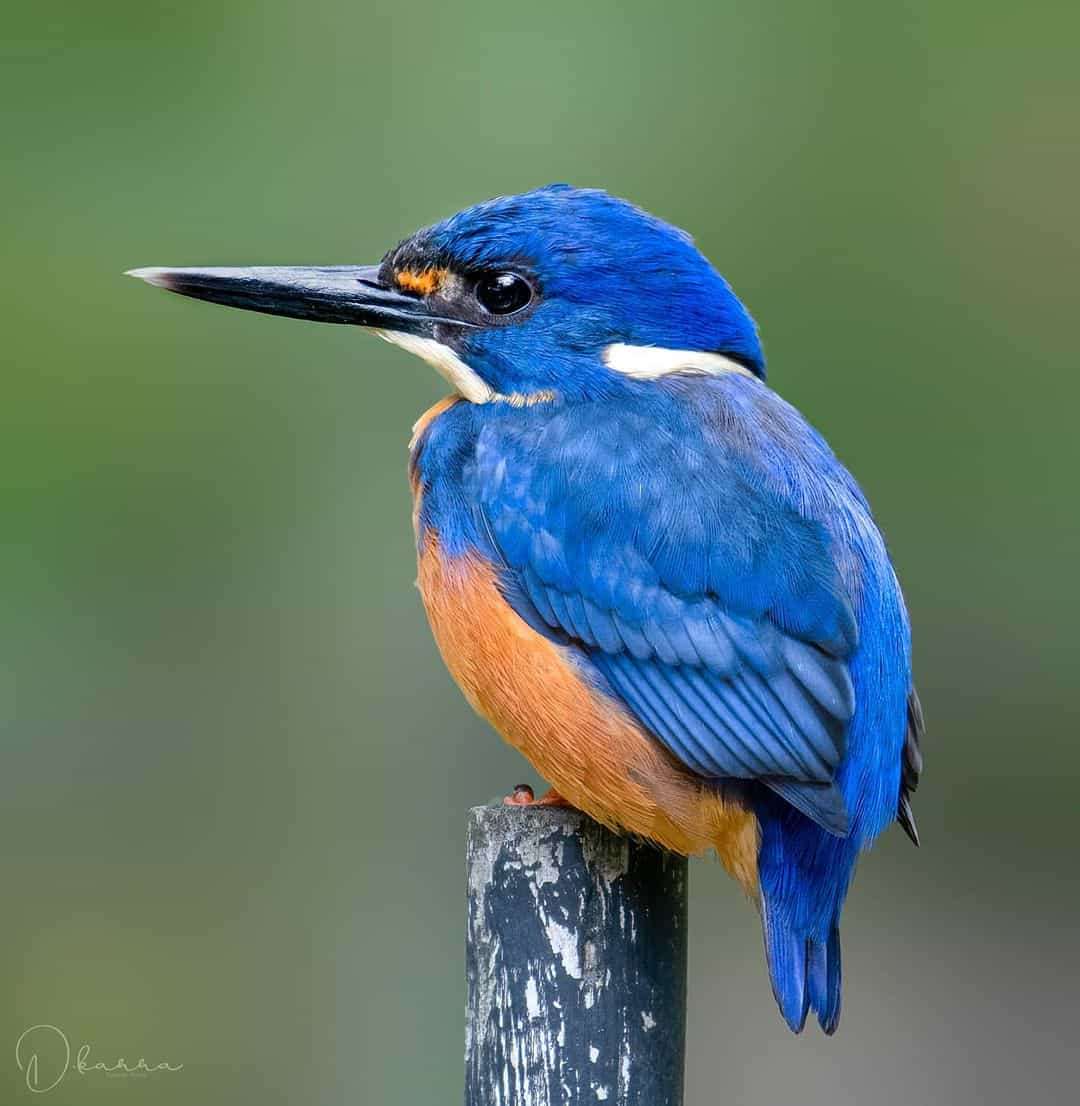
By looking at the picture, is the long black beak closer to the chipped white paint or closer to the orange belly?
the orange belly

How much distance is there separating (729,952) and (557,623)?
2.57m

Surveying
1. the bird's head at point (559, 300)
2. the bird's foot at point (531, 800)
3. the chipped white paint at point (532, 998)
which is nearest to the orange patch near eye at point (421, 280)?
the bird's head at point (559, 300)

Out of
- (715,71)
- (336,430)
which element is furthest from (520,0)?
(336,430)

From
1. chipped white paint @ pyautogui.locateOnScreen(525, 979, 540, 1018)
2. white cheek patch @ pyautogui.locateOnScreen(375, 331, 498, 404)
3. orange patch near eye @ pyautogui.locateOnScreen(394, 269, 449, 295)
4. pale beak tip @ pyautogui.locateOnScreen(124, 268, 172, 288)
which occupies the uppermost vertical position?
pale beak tip @ pyautogui.locateOnScreen(124, 268, 172, 288)

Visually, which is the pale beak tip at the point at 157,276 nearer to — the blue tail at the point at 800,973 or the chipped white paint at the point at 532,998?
the chipped white paint at the point at 532,998

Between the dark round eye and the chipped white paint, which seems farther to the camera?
the dark round eye

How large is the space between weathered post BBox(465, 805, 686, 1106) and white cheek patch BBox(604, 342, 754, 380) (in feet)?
2.49

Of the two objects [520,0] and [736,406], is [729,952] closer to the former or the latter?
[736,406]

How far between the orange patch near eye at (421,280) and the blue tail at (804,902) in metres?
1.06

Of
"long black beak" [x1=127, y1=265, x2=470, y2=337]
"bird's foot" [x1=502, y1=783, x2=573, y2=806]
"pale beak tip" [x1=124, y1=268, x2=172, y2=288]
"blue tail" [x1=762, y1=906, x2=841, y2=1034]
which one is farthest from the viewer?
"pale beak tip" [x1=124, y1=268, x2=172, y2=288]

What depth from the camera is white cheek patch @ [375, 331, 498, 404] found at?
122 inches

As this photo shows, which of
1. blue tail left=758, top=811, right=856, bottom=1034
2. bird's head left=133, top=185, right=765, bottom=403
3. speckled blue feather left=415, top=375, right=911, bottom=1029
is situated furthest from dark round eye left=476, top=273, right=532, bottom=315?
blue tail left=758, top=811, right=856, bottom=1034

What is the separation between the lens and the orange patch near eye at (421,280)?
123 inches

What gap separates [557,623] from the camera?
289 cm
